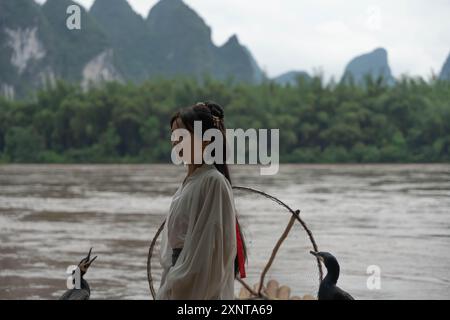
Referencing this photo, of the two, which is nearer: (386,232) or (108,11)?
(386,232)

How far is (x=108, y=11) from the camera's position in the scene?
168 ft

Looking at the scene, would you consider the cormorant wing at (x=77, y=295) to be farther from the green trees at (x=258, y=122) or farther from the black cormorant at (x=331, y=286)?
the green trees at (x=258, y=122)

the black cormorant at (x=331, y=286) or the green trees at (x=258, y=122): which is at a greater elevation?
the green trees at (x=258, y=122)

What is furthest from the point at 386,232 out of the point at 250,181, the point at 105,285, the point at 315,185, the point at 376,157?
the point at 376,157

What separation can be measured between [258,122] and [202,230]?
77.2 feet

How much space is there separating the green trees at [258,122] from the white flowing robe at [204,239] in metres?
21.6

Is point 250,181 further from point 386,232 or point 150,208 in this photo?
point 386,232

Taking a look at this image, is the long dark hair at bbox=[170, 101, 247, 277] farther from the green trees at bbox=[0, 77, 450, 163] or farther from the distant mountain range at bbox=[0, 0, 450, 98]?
the distant mountain range at bbox=[0, 0, 450, 98]

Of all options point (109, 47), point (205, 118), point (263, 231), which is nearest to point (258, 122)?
point (263, 231)

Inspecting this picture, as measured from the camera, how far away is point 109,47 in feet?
142

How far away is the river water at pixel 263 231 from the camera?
17.4 feet

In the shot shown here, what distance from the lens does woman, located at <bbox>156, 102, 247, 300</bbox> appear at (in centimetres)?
146

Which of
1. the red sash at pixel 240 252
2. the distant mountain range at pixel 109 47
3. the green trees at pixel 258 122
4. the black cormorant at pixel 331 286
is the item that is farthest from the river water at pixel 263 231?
the distant mountain range at pixel 109 47
